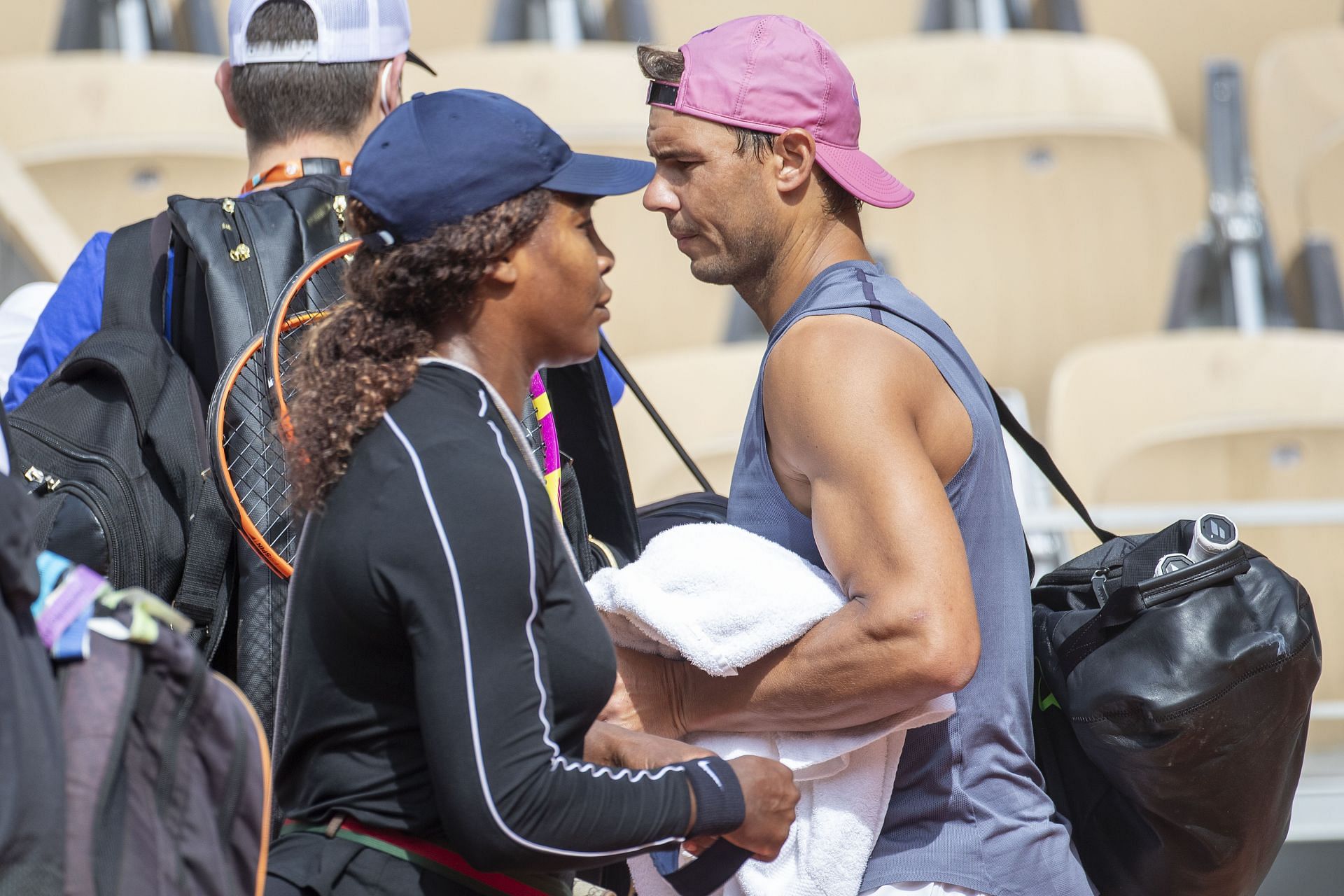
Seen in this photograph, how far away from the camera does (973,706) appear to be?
4.92 feet

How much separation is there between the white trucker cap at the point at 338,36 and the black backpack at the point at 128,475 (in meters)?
0.49

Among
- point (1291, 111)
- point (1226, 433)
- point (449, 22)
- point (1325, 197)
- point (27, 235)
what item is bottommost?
point (1226, 433)

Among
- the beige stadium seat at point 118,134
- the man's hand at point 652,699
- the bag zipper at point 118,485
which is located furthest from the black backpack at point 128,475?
the beige stadium seat at point 118,134

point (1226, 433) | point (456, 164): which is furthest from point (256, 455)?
point (1226, 433)

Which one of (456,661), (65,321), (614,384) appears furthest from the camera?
(614,384)

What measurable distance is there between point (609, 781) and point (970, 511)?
522 mm

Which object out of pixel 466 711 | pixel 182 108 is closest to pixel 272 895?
pixel 466 711

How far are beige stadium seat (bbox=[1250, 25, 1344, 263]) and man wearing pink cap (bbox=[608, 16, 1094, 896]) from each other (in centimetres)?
406

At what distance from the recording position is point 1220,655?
1.43 meters

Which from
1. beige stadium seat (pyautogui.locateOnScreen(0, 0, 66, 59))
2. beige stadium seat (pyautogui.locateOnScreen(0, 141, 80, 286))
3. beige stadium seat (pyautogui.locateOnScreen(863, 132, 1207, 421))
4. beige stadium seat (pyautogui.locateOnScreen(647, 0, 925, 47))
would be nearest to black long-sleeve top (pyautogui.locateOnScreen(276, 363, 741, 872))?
beige stadium seat (pyautogui.locateOnScreen(0, 141, 80, 286))

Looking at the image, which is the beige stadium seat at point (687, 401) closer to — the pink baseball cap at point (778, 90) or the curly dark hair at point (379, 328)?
the pink baseball cap at point (778, 90)

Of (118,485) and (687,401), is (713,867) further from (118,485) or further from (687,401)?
(687,401)

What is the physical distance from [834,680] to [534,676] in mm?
355

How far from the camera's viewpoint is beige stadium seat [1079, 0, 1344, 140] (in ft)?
19.7
